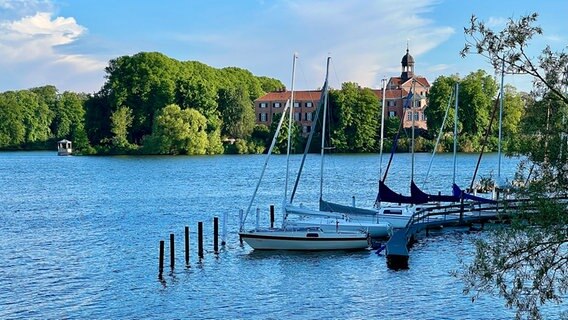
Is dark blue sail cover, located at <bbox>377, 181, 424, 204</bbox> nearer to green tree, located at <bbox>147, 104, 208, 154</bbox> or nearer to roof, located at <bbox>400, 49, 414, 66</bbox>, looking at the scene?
green tree, located at <bbox>147, 104, 208, 154</bbox>

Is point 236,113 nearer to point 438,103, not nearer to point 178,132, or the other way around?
point 178,132

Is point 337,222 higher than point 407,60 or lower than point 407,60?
lower

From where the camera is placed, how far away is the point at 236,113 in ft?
513

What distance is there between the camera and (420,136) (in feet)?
502

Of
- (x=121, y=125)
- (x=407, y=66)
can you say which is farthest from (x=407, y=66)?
(x=121, y=125)

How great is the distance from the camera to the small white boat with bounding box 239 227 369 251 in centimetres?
3934

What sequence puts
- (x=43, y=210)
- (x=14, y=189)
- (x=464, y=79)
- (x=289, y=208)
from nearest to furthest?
(x=289, y=208), (x=43, y=210), (x=14, y=189), (x=464, y=79)

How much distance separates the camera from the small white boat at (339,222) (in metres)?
41.7

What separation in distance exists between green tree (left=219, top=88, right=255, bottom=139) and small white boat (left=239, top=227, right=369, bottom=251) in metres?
117

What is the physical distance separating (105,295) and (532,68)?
21361mm

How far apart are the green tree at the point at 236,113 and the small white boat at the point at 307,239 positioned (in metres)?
117

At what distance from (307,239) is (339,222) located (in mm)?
3593

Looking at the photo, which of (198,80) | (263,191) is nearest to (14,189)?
(263,191)

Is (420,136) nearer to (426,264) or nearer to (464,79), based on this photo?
(464,79)
